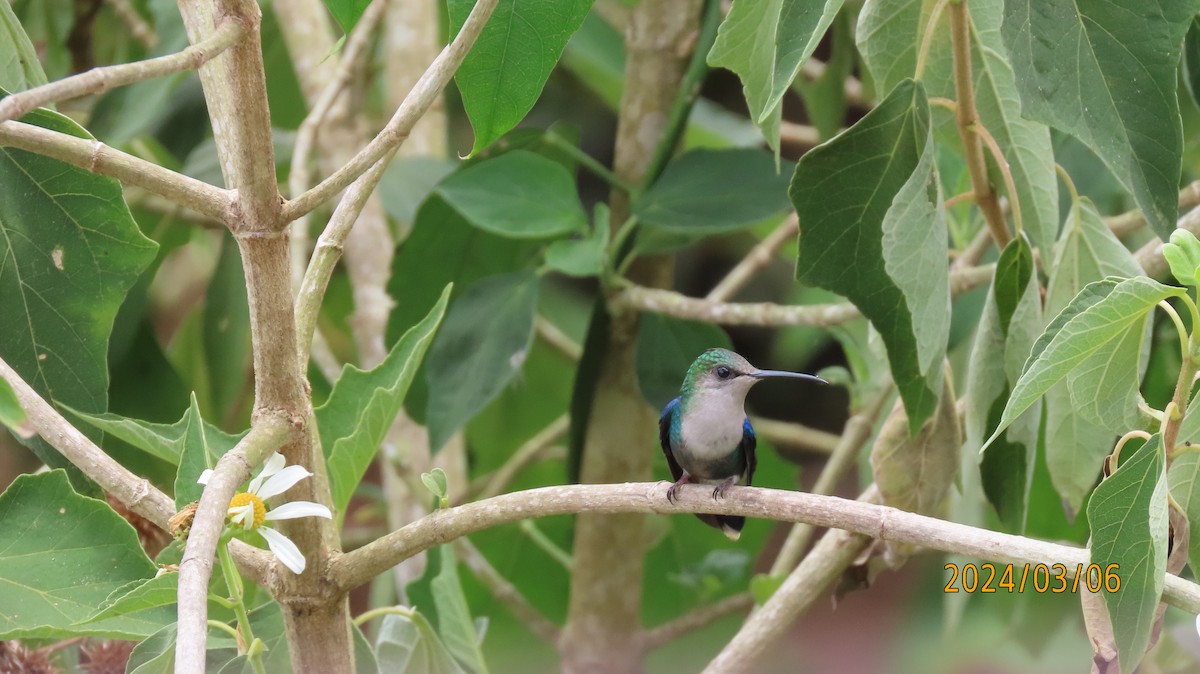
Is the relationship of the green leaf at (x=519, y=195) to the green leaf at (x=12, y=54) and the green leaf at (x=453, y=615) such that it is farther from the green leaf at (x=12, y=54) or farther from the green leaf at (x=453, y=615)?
the green leaf at (x=12, y=54)

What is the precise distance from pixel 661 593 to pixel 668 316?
869mm

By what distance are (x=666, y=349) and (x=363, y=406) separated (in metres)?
0.68

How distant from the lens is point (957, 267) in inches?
69.7

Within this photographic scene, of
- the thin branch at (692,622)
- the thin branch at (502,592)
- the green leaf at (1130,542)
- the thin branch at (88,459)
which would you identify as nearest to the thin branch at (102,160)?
the thin branch at (88,459)

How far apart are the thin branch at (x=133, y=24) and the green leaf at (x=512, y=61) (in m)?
1.67

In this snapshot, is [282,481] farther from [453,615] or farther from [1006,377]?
[1006,377]

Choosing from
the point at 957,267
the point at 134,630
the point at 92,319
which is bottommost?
the point at 957,267

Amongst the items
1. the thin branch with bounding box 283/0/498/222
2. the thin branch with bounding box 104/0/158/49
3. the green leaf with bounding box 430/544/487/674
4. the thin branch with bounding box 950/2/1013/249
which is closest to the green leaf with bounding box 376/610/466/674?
the green leaf with bounding box 430/544/487/674

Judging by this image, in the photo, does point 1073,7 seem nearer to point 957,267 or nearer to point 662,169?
point 957,267

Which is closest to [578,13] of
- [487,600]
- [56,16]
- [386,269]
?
[386,269]

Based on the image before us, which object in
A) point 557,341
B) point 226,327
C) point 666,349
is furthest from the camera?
point 557,341

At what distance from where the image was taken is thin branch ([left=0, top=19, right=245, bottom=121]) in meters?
0.64

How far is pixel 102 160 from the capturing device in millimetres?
822

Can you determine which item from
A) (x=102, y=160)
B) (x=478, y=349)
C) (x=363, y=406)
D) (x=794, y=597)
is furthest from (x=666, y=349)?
(x=102, y=160)
